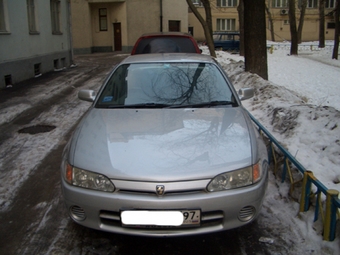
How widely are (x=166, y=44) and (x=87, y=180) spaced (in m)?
6.61

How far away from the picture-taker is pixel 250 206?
3158mm

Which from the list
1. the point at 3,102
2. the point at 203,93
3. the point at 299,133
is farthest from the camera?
the point at 3,102

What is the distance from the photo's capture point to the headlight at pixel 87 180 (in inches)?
→ 121

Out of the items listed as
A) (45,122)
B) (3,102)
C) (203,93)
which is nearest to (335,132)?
(203,93)

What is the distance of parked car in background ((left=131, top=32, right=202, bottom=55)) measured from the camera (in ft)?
30.3

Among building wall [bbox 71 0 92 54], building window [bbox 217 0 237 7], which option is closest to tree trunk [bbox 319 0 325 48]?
building window [bbox 217 0 237 7]

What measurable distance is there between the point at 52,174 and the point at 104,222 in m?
2.21

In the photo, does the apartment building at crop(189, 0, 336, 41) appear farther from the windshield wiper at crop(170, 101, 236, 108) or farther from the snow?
the windshield wiper at crop(170, 101, 236, 108)

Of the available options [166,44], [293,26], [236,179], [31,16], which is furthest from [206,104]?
[293,26]

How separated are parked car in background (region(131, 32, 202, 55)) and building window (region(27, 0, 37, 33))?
647 centimetres

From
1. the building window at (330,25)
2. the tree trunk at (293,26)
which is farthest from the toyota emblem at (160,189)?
the building window at (330,25)

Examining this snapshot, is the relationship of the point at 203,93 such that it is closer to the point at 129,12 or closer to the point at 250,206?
the point at 250,206

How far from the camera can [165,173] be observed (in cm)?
300

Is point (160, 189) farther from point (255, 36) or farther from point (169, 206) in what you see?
point (255, 36)
